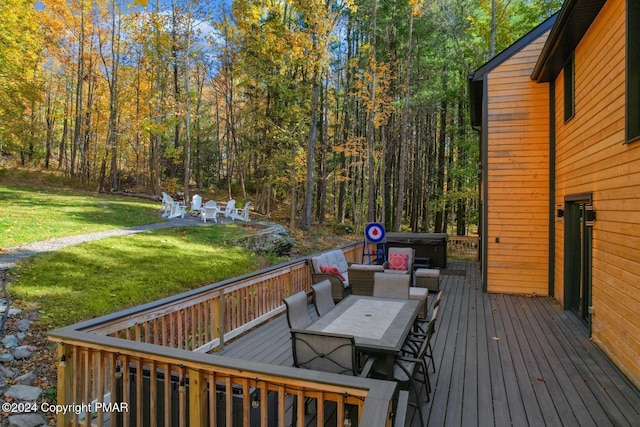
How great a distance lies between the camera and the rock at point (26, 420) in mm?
3184

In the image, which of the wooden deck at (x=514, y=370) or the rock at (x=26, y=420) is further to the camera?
the rock at (x=26, y=420)

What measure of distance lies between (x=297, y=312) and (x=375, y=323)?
0.72m

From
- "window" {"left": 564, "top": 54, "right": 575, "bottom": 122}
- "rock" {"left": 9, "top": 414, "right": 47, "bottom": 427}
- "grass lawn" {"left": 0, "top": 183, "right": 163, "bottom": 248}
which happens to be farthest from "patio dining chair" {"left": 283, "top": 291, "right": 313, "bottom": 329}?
"grass lawn" {"left": 0, "top": 183, "right": 163, "bottom": 248}

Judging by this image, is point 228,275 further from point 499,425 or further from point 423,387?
point 499,425

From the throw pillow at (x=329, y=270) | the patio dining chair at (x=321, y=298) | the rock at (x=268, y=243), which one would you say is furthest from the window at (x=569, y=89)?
the rock at (x=268, y=243)

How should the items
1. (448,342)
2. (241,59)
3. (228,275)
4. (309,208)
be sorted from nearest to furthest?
1. (448,342)
2. (228,275)
3. (309,208)
4. (241,59)

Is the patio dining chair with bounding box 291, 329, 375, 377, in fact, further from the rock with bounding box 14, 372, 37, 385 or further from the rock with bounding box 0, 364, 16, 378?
the rock with bounding box 0, 364, 16, 378

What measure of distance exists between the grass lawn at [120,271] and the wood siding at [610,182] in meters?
5.97

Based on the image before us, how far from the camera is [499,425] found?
2.72 m

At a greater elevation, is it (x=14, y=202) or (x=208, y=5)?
(x=208, y=5)

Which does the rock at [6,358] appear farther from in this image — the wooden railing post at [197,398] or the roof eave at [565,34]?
the roof eave at [565,34]

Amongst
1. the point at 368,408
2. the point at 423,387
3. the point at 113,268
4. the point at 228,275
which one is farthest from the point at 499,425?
the point at 113,268

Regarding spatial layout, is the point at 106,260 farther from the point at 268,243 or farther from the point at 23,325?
the point at 268,243

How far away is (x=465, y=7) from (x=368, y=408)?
17.3m
